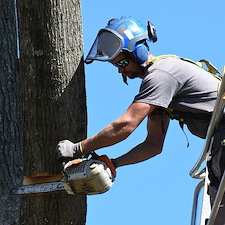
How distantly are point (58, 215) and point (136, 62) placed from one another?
4.12ft

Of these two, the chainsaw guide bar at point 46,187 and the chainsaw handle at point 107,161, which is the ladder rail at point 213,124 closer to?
the chainsaw handle at point 107,161

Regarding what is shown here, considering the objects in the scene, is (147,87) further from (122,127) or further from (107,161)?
(107,161)

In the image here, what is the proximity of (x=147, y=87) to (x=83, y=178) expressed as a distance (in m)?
0.78

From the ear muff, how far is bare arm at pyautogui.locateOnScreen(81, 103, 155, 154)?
422 mm

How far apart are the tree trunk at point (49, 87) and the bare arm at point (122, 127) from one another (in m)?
0.34

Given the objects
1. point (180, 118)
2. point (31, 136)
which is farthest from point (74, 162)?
point (180, 118)

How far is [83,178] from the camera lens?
7.24 meters

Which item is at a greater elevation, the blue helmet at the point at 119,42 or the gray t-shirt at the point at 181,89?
the blue helmet at the point at 119,42

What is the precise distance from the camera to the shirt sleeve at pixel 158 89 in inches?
280

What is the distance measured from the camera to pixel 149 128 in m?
7.90

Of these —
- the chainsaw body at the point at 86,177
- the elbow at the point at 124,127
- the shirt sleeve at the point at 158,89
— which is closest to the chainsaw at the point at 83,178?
the chainsaw body at the point at 86,177

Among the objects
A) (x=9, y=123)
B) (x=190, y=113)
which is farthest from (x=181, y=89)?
(x=9, y=123)

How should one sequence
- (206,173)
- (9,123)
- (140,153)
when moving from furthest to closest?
1. (9,123)
2. (140,153)
3. (206,173)

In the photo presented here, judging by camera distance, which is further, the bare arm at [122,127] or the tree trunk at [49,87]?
the tree trunk at [49,87]
